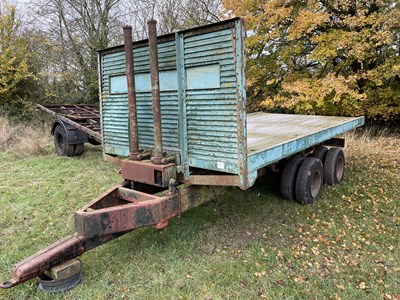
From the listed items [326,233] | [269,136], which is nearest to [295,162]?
[269,136]

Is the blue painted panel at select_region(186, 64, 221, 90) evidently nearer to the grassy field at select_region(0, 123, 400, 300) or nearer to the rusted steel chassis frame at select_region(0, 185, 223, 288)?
the rusted steel chassis frame at select_region(0, 185, 223, 288)

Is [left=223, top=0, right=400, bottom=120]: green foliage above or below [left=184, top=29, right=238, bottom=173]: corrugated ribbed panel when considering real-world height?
above

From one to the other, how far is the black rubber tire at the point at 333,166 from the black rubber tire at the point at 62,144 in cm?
566

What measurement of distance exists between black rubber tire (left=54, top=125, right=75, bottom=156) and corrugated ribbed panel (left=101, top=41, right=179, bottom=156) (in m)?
4.26

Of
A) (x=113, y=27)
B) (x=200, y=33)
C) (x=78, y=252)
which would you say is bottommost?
(x=78, y=252)

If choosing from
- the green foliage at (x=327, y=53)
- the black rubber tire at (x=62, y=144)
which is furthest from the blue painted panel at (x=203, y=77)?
the green foliage at (x=327, y=53)

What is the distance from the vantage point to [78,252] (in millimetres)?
2766

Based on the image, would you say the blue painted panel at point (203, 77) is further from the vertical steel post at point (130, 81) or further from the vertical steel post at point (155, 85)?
A: the vertical steel post at point (130, 81)

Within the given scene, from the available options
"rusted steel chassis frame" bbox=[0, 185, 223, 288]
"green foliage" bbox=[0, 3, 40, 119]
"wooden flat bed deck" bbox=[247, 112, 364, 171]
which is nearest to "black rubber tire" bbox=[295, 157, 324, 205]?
"wooden flat bed deck" bbox=[247, 112, 364, 171]

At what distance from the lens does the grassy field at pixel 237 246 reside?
108 inches

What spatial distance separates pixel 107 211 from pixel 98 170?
4.12 metres

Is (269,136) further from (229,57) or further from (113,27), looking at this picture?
(113,27)

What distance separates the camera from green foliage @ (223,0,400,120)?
27.9 ft

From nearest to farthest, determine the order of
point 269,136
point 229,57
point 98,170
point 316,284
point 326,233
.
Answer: point 229,57, point 316,284, point 326,233, point 269,136, point 98,170
